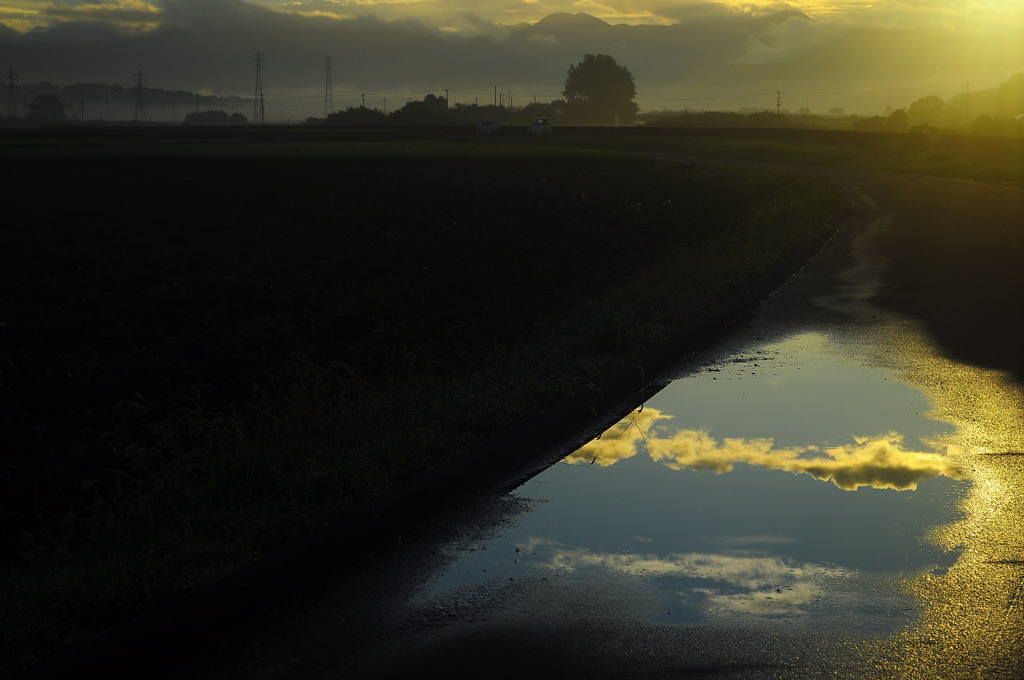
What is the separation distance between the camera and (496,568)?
19.5 ft

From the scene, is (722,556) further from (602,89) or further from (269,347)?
(602,89)

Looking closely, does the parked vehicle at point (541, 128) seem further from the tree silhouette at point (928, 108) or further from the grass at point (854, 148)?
the tree silhouette at point (928, 108)

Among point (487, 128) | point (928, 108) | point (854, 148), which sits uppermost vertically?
point (928, 108)

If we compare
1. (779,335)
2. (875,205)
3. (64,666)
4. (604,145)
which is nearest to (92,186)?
(875,205)

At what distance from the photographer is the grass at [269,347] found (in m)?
6.31

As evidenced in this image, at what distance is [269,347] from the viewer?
1214 cm

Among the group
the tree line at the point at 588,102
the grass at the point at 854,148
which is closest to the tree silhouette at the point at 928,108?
the tree line at the point at 588,102

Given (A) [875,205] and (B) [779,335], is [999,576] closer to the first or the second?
(B) [779,335]

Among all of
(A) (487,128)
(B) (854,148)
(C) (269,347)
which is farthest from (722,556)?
(A) (487,128)

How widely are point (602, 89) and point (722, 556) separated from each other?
192579 millimetres

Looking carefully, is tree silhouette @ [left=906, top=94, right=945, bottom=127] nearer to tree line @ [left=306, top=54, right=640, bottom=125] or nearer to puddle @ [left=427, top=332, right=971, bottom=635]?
tree line @ [left=306, top=54, right=640, bottom=125]

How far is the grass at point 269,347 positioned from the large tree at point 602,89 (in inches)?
6573

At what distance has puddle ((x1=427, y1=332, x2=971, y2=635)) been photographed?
548 centimetres

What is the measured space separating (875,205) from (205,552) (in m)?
28.7
